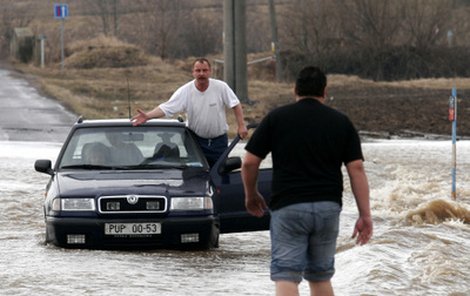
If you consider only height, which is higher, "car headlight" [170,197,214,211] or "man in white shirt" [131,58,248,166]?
"man in white shirt" [131,58,248,166]

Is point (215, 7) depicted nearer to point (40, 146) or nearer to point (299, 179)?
point (40, 146)

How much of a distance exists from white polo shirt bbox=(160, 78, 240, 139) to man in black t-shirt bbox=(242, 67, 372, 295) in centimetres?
556

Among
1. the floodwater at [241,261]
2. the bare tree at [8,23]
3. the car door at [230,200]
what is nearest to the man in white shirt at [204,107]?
the car door at [230,200]

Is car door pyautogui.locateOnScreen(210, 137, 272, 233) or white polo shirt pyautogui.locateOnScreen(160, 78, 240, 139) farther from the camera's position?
white polo shirt pyautogui.locateOnScreen(160, 78, 240, 139)

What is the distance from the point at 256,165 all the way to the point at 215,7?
93489 millimetres

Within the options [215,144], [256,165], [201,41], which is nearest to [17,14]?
[201,41]

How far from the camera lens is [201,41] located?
74.4 m

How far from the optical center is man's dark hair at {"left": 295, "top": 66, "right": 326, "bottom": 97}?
7.93m

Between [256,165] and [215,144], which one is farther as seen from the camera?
[215,144]

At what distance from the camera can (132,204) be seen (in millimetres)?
12172

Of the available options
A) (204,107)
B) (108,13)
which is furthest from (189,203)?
(108,13)

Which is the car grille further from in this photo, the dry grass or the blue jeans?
the dry grass

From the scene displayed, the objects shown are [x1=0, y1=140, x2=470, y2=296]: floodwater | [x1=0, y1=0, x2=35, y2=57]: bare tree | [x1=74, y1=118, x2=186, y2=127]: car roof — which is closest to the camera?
[x1=0, y1=140, x2=470, y2=296]: floodwater

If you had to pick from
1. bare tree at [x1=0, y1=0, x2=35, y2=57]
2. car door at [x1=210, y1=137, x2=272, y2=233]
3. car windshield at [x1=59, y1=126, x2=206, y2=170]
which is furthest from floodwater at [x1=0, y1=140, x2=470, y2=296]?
bare tree at [x1=0, y1=0, x2=35, y2=57]
